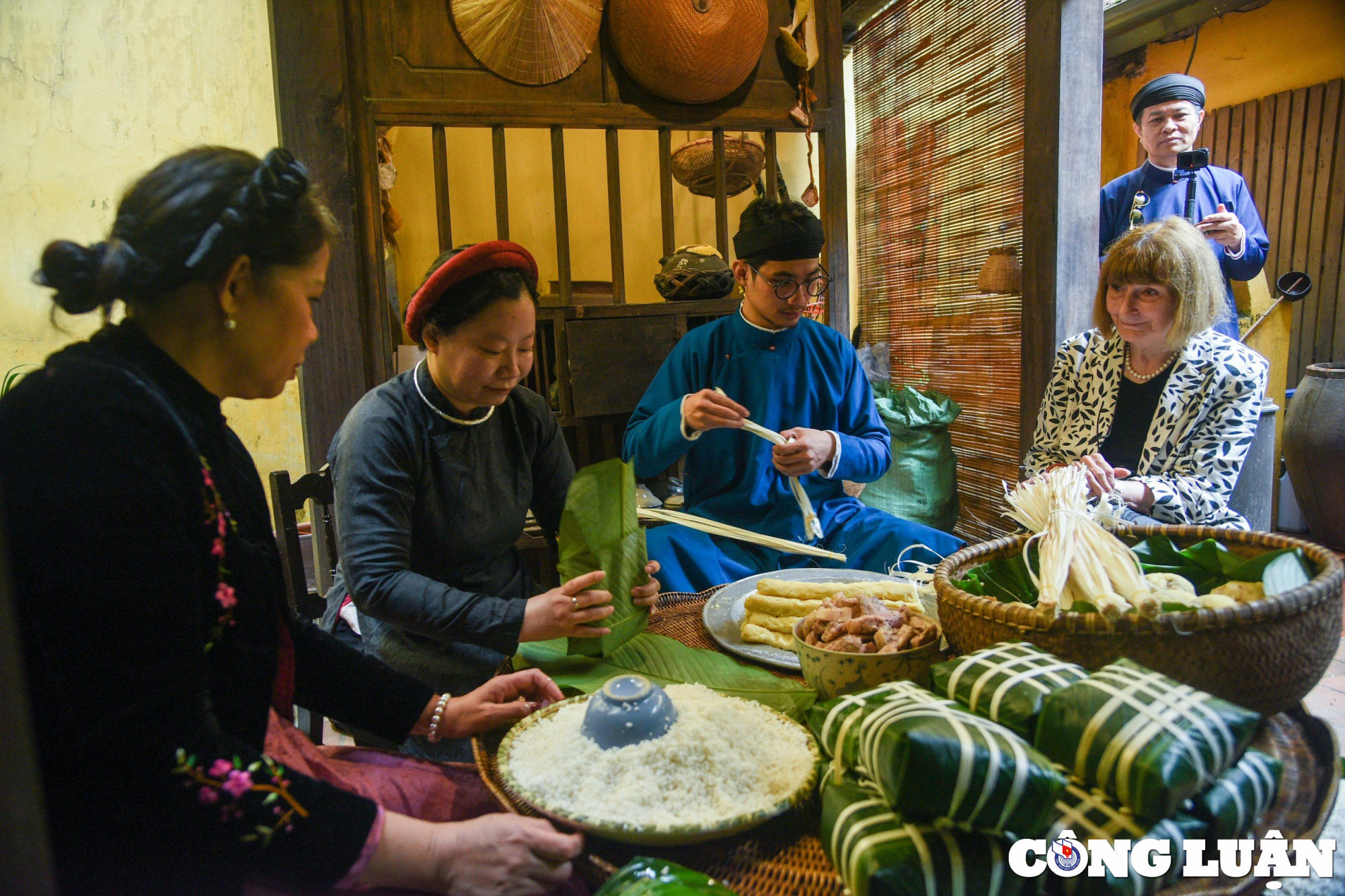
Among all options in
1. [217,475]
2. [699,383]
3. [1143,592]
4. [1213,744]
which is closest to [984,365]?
[699,383]

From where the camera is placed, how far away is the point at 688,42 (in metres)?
3.32

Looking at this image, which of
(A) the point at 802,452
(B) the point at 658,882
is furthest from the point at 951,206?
(B) the point at 658,882

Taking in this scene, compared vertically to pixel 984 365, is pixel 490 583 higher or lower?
lower

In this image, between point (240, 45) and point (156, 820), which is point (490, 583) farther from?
point (240, 45)

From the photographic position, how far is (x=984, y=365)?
405 cm

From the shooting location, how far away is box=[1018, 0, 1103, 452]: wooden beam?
332 cm

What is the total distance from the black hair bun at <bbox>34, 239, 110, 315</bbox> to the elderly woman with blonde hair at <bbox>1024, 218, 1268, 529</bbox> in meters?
2.30

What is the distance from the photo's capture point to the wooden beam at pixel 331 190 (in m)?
3.04

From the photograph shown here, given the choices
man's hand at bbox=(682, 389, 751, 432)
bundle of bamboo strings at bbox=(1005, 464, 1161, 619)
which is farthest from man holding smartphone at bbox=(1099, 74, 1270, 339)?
bundle of bamboo strings at bbox=(1005, 464, 1161, 619)

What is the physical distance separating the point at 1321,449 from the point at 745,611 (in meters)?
4.53

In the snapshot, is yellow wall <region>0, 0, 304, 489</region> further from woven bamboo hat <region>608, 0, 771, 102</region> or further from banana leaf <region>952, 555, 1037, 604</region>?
woven bamboo hat <region>608, 0, 771, 102</region>

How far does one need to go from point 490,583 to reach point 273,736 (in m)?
0.83

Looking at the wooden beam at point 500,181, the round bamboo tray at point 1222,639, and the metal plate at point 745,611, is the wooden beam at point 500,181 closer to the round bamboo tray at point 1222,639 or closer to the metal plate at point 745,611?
the metal plate at point 745,611

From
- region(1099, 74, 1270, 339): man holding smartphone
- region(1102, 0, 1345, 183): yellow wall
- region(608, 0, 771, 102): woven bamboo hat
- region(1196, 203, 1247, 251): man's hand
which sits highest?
region(1102, 0, 1345, 183): yellow wall
